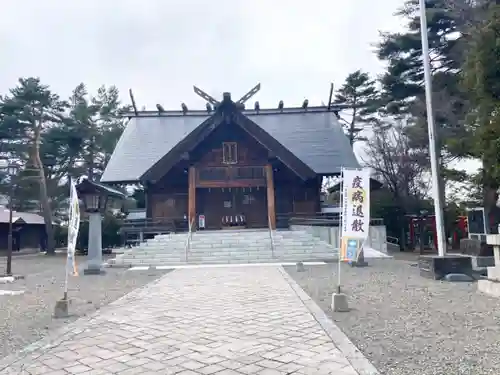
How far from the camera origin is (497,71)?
27.4 feet

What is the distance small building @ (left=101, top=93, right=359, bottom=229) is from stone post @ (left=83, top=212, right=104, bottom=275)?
17.4 feet

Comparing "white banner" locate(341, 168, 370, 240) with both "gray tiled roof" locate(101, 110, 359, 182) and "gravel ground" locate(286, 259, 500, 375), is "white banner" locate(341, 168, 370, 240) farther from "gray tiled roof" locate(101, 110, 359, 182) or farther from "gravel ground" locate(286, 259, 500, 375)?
"gray tiled roof" locate(101, 110, 359, 182)

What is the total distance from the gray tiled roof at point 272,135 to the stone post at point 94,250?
8653 millimetres

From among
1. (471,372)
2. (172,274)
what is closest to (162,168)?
(172,274)

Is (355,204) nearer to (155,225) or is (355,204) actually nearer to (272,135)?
(155,225)

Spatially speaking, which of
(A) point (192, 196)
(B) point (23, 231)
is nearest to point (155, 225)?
(A) point (192, 196)

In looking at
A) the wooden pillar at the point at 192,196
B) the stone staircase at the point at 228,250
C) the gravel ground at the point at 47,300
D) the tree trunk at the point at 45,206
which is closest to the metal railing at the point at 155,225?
the wooden pillar at the point at 192,196

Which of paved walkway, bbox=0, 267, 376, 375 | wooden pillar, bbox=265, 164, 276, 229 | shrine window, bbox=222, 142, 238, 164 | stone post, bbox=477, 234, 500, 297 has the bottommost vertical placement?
paved walkway, bbox=0, 267, 376, 375

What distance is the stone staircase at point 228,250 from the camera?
45.8 ft

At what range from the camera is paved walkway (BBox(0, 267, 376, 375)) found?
3.51m

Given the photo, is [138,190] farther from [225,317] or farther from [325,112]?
[225,317]

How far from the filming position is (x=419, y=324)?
4930 mm

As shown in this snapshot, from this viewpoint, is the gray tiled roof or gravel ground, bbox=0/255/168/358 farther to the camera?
the gray tiled roof

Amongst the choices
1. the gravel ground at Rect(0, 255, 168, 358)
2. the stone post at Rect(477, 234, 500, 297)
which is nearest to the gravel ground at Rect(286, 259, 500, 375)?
the stone post at Rect(477, 234, 500, 297)
